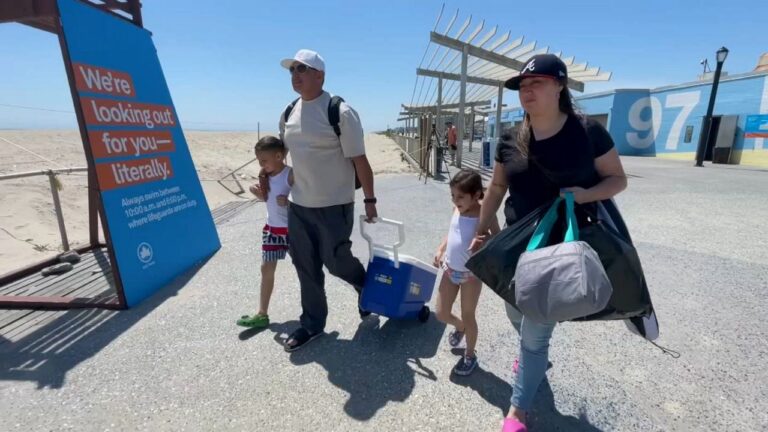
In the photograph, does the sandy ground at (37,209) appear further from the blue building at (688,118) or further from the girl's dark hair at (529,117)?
the blue building at (688,118)

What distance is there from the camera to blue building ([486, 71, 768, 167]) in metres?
15.3

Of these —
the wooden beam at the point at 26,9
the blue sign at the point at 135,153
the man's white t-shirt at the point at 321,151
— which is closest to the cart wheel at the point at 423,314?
the man's white t-shirt at the point at 321,151

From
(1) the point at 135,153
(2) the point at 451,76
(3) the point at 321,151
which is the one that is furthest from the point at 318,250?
(2) the point at 451,76

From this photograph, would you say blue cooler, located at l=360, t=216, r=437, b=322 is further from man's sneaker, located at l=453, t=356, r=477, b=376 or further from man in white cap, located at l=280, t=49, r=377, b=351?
man's sneaker, located at l=453, t=356, r=477, b=376

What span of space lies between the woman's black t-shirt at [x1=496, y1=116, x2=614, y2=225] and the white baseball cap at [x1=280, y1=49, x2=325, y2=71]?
135 centimetres

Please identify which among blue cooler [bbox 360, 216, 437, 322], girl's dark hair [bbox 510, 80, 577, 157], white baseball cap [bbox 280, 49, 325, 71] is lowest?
blue cooler [bbox 360, 216, 437, 322]

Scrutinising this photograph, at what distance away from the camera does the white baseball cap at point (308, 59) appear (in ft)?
7.68

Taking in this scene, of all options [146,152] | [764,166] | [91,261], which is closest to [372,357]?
[146,152]

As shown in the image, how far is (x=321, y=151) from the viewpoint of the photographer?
2.47 metres

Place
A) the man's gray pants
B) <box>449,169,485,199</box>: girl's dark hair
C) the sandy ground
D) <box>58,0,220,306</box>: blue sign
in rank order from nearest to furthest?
<box>449,169,485,199</box>: girl's dark hair < the man's gray pants < <box>58,0,220,306</box>: blue sign < the sandy ground

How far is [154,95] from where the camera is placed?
4.03 m

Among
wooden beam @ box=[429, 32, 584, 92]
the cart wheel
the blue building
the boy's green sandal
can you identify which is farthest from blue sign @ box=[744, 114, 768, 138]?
the boy's green sandal

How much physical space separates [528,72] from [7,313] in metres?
4.36

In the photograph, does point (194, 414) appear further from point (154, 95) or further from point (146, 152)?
point (154, 95)
